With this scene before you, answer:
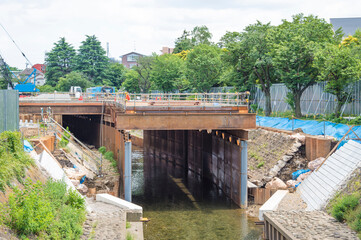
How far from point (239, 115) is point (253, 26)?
30.1 meters

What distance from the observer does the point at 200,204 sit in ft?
110

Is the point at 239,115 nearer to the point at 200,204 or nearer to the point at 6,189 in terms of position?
the point at 200,204

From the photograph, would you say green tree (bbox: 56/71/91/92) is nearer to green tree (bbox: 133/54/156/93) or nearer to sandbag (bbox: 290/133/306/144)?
green tree (bbox: 133/54/156/93)

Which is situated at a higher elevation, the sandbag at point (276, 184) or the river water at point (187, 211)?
the sandbag at point (276, 184)

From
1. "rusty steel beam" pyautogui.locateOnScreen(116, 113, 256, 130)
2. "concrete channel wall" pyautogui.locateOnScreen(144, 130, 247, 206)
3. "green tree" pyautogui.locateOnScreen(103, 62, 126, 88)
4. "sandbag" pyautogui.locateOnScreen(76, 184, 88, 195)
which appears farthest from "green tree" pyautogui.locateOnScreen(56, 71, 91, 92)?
"sandbag" pyautogui.locateOnScreen(76, 184, 88, 195)

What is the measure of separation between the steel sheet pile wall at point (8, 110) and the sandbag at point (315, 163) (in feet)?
65.0

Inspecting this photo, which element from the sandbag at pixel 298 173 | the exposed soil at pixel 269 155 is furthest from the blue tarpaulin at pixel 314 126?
the sandbag at pixel 298 173

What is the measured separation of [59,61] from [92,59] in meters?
9.19

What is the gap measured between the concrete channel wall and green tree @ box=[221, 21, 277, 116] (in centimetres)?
1251

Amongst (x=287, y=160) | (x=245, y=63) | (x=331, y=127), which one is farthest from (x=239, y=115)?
(x=245, y=63)

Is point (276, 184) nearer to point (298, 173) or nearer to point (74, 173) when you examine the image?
point (298, 173)

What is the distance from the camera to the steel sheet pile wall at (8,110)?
2282 cm

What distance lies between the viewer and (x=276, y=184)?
103 feet

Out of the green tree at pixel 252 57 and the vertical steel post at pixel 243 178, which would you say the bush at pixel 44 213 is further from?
the green tree at pixel 252 57
